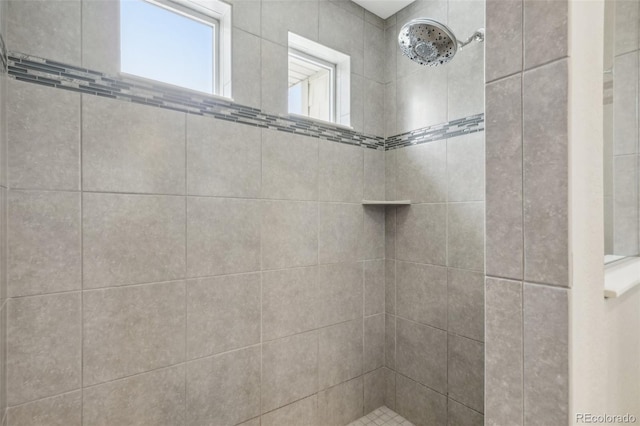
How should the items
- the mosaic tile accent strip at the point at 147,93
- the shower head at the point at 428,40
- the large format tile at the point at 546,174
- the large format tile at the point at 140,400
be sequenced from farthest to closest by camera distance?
the shower head at the point at 428,40, the large format tile at the point at 140,400, the mosaic tile accent strip at the point at 147,93, the large format tile at the point at 546,174

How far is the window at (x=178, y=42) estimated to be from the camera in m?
1.42

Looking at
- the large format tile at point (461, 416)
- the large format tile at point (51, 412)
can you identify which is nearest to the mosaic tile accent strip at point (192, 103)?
the large format tile at point (51, 412)

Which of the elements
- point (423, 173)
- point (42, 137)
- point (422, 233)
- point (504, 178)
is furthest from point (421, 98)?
point (42, 137)

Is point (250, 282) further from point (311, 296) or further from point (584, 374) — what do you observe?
point (584, 374)

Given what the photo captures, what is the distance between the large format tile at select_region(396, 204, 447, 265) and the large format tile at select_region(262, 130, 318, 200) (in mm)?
633

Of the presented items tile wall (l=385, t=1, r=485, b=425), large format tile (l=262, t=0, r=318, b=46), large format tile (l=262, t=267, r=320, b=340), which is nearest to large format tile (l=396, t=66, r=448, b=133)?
tile wall (l=385, t=1, r=485, b=425)

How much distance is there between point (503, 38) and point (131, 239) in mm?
1379

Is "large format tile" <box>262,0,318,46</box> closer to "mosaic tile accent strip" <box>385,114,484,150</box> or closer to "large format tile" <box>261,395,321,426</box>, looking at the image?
"mosaic tile accent strip" <box>385,114,484,150</box>

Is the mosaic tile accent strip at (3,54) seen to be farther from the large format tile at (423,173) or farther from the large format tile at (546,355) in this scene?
the large format tile at (423,173)

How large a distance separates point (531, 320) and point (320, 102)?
1.86 metres

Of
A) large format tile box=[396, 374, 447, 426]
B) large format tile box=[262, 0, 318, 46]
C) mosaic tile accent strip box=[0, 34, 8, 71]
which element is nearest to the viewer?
mosaic tile accent strip box=[0, 34, 8, 71]

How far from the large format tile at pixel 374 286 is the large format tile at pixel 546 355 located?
1535mm

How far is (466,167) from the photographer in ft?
5.74

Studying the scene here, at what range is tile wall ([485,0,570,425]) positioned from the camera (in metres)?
0.53
